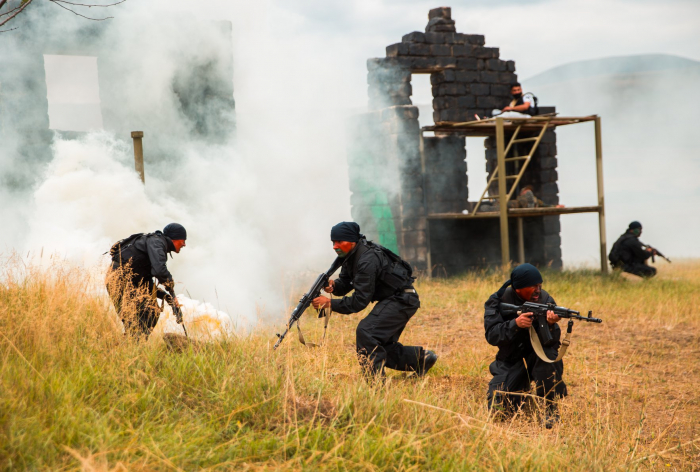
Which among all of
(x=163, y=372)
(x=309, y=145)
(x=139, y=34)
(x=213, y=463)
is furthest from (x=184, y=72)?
(x=213, y=463)

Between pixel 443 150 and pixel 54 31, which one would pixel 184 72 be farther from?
pixel 443 150

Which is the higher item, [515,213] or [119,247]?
[119,247]

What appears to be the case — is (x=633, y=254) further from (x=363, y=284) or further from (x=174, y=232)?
(x=174, y=232)

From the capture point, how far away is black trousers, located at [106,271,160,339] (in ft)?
14.4

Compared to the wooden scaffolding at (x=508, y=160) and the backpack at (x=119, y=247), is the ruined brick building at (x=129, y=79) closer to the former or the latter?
the wooden scaffolding at (x=508, y=160)

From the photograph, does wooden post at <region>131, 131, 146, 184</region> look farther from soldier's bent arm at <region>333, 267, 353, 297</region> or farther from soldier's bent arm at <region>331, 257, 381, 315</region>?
soldier's bent arm at <region>331, 257, 381, 315</region>

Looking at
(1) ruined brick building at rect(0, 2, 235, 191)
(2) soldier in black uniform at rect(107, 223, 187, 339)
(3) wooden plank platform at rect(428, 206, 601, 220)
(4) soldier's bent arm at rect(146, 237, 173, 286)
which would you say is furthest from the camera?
(3) wooden plank platform at rect(428, 206, 601, 220)

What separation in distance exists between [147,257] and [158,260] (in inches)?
13.9

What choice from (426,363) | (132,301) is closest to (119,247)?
(132,301)

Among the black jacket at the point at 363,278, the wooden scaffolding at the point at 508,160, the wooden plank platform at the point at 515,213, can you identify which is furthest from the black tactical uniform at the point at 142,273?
the wooden plank platform at the point at 515,213

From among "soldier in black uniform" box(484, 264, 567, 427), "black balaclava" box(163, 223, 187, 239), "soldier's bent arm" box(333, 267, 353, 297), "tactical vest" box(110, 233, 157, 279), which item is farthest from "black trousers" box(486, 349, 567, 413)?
"tactical vest" box(110, 233, 157, 279)

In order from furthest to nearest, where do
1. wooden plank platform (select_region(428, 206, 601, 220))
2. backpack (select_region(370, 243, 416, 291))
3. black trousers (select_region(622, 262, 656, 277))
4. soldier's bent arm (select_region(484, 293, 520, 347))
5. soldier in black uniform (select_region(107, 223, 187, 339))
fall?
black trousers (select_region(622, 262, 656, 277)) < wooden plank platform (select_region(428, 206, 601, 220)) < soldier in black uniform (select_region(107, 223, 187, 339)) < backpack (select_region(370, 243, 416, 291)) < soldier's bent arm (select_region(484, 293, 520, 347))

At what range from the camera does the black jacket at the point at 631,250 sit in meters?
12.1

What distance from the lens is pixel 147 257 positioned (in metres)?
5.67
